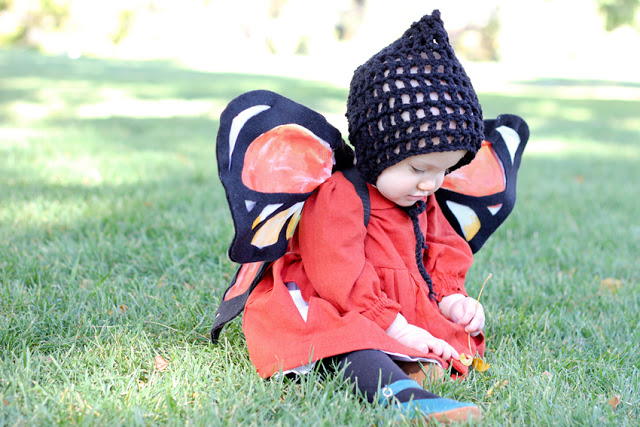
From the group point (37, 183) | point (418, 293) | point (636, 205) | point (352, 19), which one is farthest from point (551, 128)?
point (352, 19)

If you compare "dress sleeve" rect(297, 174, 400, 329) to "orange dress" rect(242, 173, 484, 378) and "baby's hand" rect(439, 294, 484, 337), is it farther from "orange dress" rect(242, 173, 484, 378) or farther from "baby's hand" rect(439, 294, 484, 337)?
"baby's hand" rect(439, 294, 484, 337)

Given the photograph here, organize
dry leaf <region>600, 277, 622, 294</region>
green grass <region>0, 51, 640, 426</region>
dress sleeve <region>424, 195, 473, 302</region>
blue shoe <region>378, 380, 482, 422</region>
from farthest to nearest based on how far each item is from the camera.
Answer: dry leaf <region>600, 277, 622, 294</region> < dress sleeve <region>424, 195, 473, 302</region> < green grass <region>0, 51, 640, 426</region> < blue shoe <region>378, 380, 482, 422</region>

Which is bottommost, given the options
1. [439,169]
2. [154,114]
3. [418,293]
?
[154,114]

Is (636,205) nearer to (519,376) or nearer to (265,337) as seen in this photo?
(519,376)

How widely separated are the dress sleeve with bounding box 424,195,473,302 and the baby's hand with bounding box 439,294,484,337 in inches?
1.3

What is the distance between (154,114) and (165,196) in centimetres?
512

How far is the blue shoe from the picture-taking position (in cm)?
193

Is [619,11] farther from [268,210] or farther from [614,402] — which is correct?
[268,210]

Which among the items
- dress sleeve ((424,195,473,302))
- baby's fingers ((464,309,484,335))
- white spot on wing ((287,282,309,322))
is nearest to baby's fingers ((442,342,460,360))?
baby's fingers ((464,309,484,335))

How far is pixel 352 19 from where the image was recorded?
114ft

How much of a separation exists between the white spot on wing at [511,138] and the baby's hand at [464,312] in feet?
2.04

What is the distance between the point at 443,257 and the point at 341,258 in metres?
0.49

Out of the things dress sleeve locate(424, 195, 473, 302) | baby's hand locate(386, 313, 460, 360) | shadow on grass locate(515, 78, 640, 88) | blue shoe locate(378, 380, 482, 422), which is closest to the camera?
blue shoe locate(378, 380, 482, 422)

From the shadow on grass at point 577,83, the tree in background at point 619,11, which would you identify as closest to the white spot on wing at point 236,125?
the shadow on grass at point 577,83
